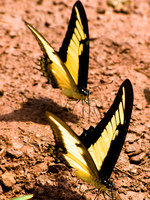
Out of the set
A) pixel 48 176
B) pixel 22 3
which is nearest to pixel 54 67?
pixel 48 176

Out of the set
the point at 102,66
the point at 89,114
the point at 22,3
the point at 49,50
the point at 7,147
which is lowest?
the point at 7,147

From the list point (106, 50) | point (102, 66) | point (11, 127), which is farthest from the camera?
point (106, 50)

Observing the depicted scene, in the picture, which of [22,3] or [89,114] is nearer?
[89,114]

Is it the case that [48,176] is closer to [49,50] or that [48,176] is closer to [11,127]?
[11,127]

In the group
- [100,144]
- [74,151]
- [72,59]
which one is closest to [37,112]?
[72,59]

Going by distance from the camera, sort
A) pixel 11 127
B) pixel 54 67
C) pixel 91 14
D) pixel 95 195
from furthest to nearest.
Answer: pixel 91 14 → pixel 54 67 → pixel 11 127 → pixel 95 195

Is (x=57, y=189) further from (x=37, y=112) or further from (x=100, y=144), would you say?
(x=37, y=112)

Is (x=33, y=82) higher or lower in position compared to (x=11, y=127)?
higher

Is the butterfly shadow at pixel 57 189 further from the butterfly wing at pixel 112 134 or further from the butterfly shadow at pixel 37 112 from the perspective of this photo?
the butterfly shadow at pixel 37 112
